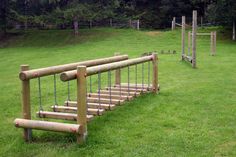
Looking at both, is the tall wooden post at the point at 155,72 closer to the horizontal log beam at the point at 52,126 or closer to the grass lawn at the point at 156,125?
the grass lawn at the point at 156,125

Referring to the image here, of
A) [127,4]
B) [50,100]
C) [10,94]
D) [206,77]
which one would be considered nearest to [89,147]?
[50,100]

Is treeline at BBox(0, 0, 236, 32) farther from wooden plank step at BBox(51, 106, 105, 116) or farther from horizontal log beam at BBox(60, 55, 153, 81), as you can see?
wooden plank step at BBox(51, 106, 105, 116)

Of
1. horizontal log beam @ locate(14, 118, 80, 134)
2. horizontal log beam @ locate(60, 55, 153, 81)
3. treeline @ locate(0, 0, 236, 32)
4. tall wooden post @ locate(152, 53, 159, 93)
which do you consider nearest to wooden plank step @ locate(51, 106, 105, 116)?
horizontal log beam @ locate(60, 55, 153, 81)

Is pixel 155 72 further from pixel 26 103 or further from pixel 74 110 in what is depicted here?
pixel 26 103

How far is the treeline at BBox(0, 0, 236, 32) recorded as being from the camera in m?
31.5

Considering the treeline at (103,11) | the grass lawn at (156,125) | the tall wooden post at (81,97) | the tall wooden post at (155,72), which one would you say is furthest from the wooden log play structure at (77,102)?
the treeline at (103,11)

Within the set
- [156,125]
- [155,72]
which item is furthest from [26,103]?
[155,72]

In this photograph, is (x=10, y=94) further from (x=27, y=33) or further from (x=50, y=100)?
(x=27, y=33)

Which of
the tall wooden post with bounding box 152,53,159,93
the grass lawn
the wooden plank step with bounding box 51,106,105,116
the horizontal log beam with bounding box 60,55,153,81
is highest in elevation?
the horizontal log beam with bounding box 60,55,153,81

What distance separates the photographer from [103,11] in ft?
113

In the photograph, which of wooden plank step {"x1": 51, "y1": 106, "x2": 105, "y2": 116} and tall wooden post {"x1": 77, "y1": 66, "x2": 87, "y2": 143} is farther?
wooden plank step {"x1": 51, "y1": 106, "x2": 105, "y2": 116}

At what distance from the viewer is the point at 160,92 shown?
8812 millimetres

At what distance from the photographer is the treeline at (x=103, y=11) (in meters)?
31.5

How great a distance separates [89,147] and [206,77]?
7230 millimetres
